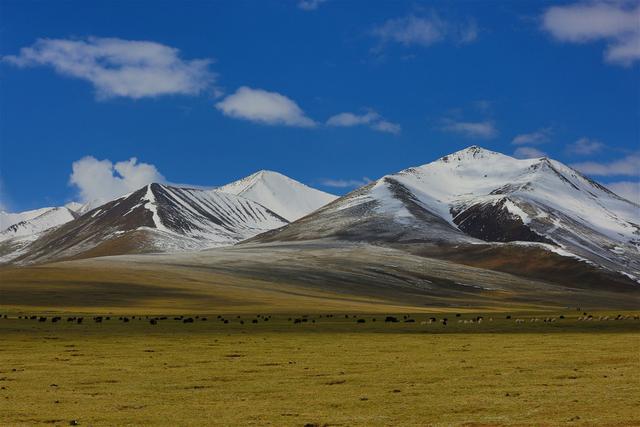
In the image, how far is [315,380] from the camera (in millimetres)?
37969

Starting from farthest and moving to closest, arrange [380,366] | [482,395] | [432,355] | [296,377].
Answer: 1. [432,355]
2. [380,366]
3. [296,377]
4. [482,395]

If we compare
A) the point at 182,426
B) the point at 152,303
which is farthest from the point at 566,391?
the point at 152,303

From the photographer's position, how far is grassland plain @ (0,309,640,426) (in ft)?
93.3

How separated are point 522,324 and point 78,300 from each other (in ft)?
276

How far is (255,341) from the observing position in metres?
64.2

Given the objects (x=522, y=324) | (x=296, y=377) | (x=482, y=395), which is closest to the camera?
(x=482, y=395)

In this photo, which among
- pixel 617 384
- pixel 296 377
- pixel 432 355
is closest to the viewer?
pixel 617 384

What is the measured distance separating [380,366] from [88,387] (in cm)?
1584

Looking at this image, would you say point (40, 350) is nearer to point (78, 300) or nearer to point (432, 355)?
point (432, 355)

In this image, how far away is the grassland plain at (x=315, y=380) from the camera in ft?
93.3

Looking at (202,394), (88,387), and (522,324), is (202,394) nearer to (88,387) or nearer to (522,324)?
(88,387)

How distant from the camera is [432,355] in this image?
168 ft

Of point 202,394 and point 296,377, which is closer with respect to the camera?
point 202,394

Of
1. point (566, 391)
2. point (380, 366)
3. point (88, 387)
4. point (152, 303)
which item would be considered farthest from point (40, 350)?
point (152, 303)
